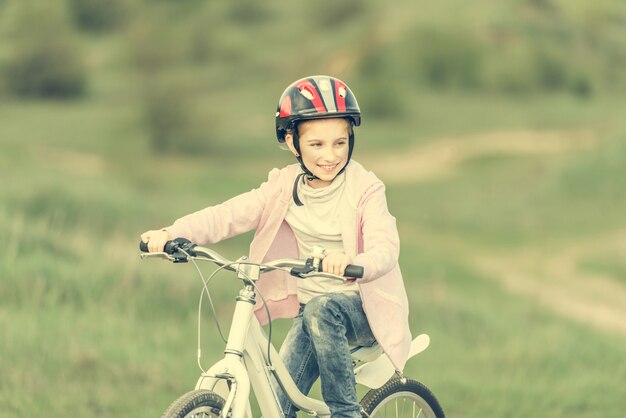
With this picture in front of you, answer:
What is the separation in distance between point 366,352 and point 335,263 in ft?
3.26

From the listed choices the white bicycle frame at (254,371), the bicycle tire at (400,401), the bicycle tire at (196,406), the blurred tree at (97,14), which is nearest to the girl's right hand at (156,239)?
the white bicycle frame at (254,371)

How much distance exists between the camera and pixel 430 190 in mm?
23594

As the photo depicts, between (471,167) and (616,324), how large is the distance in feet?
38.4

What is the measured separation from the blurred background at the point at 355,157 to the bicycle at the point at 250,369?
7.00ft

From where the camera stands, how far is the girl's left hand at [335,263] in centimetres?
425

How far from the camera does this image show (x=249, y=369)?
15.3 ft

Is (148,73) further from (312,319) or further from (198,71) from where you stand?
(312,319)

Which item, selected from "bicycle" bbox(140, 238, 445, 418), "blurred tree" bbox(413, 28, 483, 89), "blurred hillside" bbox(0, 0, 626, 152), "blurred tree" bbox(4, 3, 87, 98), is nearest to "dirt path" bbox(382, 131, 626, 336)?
"blurred hillside" bbox(0, 0, 626, 152)

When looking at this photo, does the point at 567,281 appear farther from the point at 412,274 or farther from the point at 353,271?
the point at 353,271

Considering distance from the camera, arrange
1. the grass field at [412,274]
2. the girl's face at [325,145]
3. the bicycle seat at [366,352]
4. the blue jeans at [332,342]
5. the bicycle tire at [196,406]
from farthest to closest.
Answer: the grass field at [412,274] → the bicycle seat at [366,352] → the girl's face at [325,145] → the blue jeans at [332,342] → the bicycle tire at [196,406]

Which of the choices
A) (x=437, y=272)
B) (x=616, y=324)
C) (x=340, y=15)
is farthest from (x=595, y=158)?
(x=340, y=15)

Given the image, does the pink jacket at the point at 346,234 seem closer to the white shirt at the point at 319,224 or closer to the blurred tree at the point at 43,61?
the white shirt at the point at 319,224

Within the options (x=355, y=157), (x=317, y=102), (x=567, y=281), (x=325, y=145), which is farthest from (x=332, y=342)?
(x=355, y=157)

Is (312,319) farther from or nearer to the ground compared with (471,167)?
nearer to the ground
